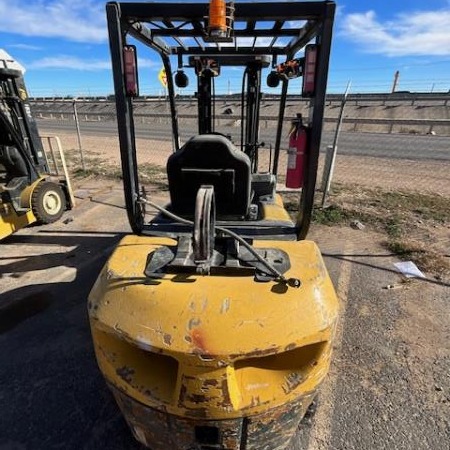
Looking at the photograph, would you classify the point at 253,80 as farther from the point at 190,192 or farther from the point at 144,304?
the point at 144,304

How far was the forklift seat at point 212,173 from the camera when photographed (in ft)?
8.72

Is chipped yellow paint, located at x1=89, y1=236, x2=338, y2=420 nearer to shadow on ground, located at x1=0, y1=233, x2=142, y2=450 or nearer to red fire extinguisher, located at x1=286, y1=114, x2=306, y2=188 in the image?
shadow on ground, located at x1=0, y1=233, x2=142, y2=450

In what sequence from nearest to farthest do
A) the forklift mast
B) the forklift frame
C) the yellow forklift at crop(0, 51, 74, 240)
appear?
the forklift frame
the yellow forklift at crop(0, 51, 74, 240)
the forklift mast

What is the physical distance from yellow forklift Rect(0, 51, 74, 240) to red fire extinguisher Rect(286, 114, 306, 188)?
4740 mm

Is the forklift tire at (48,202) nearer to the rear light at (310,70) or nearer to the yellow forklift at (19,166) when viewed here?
the yellow forklift at (19,166)

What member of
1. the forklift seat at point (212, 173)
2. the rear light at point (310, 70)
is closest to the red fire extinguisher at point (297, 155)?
the rear light at point (310, 70)

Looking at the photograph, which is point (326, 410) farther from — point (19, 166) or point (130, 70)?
point (19, 166)

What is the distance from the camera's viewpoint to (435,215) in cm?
671

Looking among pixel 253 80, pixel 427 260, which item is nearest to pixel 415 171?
pixel 427 260

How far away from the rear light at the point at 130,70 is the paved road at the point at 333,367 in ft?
7.76

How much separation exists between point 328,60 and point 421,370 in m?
2.70

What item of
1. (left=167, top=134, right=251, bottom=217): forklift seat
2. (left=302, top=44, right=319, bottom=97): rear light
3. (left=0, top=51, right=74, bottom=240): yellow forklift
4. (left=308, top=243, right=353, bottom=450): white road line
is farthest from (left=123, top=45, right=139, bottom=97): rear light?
(left=0, top=51, right=74, bottom=240): yellow forklift

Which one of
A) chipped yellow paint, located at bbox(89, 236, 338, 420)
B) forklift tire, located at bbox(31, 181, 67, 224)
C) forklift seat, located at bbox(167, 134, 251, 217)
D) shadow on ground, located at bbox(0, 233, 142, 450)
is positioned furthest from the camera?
forklift tire, located at bbox(31, 181, 67, 224)

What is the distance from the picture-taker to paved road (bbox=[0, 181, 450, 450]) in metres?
2.53
